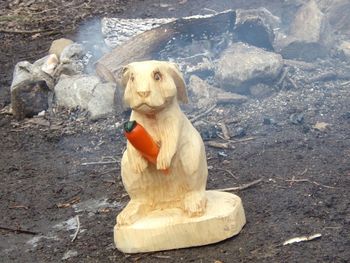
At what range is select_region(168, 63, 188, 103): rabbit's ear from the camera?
4203mm

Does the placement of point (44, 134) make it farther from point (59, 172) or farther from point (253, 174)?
point (253, 174)

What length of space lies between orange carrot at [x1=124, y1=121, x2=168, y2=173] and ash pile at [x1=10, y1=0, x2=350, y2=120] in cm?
265

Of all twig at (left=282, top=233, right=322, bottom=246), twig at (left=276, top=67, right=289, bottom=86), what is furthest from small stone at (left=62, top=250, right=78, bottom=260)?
twig at (left=276, top=67, right=289, bottom=86)

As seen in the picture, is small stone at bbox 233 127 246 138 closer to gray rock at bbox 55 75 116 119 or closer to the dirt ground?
the dirt ground

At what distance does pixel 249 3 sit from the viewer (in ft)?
29.9

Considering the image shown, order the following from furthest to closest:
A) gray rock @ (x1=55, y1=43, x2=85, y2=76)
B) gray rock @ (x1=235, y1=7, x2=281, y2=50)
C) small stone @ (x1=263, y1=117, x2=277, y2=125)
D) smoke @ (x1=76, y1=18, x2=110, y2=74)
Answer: smoke @ (x1=76, y1=18, x2=110, y2=74)
gray rock @ (x1=55, y1=43, x2=85, y2=76)
gray rock @ (x1=235, y1=7, x2=281, y2=50)
small stone @ (x1=263, y1=117, x2=277, y2=125)

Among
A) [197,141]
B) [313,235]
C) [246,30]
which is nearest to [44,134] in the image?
[246,30]

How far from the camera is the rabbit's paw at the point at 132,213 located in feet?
14.2

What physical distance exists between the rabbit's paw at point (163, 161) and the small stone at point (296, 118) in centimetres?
228

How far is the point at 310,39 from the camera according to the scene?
24.5 feet

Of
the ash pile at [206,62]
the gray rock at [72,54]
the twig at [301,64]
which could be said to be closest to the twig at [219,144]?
the ash pile at [206,62]

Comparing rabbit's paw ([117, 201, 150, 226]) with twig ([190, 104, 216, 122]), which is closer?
rabbit's paw ([117, 201, 150, 226])

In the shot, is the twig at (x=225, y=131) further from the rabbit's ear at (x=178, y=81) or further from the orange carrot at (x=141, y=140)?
the orange carrot at (x=141, y=140)

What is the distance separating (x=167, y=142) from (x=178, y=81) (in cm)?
37
